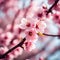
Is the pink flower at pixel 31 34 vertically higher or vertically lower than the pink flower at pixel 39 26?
lower

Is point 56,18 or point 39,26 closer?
point 39,26

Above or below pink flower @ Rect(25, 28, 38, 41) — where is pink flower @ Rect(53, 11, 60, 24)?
above

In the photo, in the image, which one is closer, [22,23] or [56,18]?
[22,23]

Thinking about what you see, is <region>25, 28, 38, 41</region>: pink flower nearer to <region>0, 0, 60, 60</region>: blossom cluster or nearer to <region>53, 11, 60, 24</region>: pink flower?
<region>0, 0, 60, 60</region>: blossom cluster

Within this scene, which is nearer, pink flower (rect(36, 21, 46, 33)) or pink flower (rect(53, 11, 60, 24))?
pink flower (rect(36, 21, 46, 33))

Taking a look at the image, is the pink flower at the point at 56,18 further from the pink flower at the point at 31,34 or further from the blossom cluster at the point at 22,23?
the pink flower at the point at 31,34

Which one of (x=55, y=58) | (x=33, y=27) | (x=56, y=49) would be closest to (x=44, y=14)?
(x=33, y=27)

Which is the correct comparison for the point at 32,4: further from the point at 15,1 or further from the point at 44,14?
the point at 44,14

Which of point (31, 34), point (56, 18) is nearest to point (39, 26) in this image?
point (31, 34)

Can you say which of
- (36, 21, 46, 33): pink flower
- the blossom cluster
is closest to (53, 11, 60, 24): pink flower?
the blossom cluster

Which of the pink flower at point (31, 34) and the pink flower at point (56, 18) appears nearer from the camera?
the pink flower at point (31, 34)

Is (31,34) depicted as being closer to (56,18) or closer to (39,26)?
(39,26)

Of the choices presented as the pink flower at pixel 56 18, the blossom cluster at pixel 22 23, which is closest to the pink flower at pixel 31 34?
the blossom cluster at pixel 22 23
